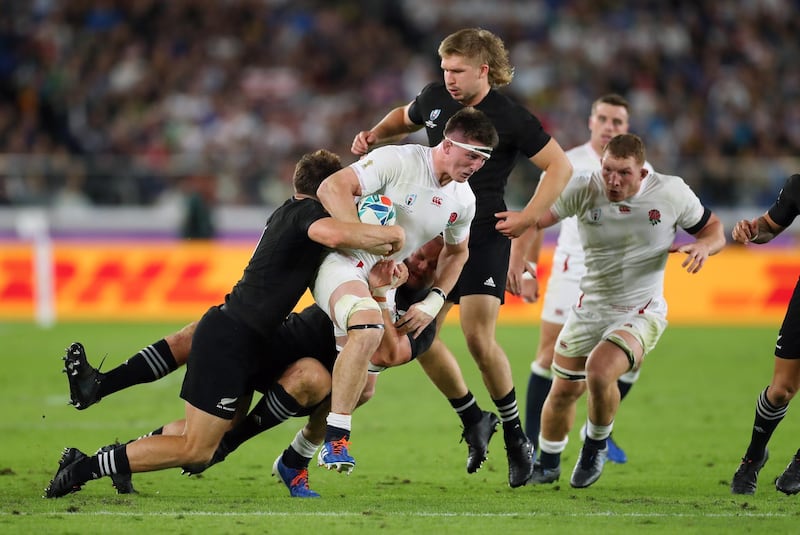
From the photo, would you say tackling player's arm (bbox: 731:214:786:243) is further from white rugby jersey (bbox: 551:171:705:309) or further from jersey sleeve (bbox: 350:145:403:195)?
jersey sleeve (bbox: 350:145:403:195)

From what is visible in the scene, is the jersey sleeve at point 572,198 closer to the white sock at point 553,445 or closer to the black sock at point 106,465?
the white sock at point 553,445

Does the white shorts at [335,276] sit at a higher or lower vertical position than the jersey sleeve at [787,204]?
lower

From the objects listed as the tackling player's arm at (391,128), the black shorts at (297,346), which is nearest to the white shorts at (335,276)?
the black shorts at (297,346)

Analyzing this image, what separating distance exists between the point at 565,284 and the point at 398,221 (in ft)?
8.55

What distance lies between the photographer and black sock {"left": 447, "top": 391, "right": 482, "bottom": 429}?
8.49 meters

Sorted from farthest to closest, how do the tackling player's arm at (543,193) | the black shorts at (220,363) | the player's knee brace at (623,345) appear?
the player's knee brace at (623,345), the tackling player's arm at (543,193), the black shorts at (220,363)

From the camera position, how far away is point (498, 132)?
8211 mm

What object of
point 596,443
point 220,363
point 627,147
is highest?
point 627,147

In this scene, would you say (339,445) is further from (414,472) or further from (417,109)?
(417,109)

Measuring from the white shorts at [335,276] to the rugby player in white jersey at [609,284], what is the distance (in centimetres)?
120

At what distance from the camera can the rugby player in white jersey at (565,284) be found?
31.3 feet

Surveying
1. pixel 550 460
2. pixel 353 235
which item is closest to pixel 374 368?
pixel 353 235

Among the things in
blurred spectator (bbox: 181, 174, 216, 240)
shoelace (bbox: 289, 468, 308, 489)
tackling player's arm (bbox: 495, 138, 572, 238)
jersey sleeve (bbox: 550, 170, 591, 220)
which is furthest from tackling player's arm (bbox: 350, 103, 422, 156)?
blurred spectator (bbox: 181, 174, 216, 240)

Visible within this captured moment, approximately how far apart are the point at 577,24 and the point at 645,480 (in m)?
18.0
